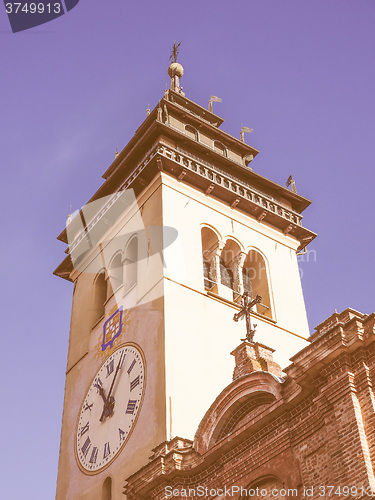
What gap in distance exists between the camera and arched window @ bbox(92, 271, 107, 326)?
25828 millimetres

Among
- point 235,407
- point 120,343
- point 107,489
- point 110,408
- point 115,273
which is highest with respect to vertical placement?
point 115,273

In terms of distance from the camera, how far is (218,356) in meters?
21.5

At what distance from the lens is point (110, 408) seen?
21.5m

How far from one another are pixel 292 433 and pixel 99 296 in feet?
42.7

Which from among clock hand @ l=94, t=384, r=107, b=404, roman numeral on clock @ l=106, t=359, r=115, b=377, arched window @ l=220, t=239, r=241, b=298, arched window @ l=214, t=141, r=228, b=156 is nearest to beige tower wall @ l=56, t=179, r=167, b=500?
roman numeral on clock @ l=106, t=359, r=115, b=377

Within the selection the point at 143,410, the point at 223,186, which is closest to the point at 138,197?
the point at 223,186

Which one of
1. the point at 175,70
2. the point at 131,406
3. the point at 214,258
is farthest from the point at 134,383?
the point at 175,70

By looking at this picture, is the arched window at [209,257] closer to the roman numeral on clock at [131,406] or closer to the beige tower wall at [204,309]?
the beige tower wall at [204,309]

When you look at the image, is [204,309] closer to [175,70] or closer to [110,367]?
[110,367]

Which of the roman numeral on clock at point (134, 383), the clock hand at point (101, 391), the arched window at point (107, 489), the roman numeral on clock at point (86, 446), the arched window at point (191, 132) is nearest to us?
the arched window at point (107, 489)

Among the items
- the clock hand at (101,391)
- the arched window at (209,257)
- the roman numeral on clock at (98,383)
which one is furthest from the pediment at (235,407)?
the arched window at (209,257)

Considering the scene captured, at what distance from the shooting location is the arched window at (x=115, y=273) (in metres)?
25.7

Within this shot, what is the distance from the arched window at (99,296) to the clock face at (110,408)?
3.07 meters

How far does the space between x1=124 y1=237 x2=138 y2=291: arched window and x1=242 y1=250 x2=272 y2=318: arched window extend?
3617 millimetres
